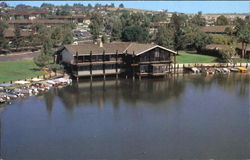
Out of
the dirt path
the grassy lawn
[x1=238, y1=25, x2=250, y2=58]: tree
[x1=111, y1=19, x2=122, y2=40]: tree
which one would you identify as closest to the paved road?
the dirt path

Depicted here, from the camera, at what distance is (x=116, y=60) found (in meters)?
63.7

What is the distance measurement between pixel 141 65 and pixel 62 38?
147 ft

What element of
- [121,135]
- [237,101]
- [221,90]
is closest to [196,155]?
[121,135]

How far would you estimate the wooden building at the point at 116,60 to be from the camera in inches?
2419

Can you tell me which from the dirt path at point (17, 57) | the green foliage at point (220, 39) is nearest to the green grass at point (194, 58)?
the green foliage at point (220, 39)

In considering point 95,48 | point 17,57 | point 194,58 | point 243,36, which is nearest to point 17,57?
point 17,57

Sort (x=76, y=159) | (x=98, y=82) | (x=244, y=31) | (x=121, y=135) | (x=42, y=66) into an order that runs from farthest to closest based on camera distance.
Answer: (x=244, y=31), (x=42, y=66), (x=98, y=82), (x=121, y=135), (x=76, y=159)

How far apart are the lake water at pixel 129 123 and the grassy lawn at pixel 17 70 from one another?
35.1 ft

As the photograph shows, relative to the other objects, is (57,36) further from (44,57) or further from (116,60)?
(116,60)

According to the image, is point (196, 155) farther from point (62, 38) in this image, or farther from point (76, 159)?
point (62, 38)

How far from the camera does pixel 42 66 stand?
65.3 metres

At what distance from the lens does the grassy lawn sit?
5869 centimetres

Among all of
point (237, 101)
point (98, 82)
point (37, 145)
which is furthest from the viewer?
point (98, 82)

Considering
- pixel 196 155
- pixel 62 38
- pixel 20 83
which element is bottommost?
pixel 196 155
